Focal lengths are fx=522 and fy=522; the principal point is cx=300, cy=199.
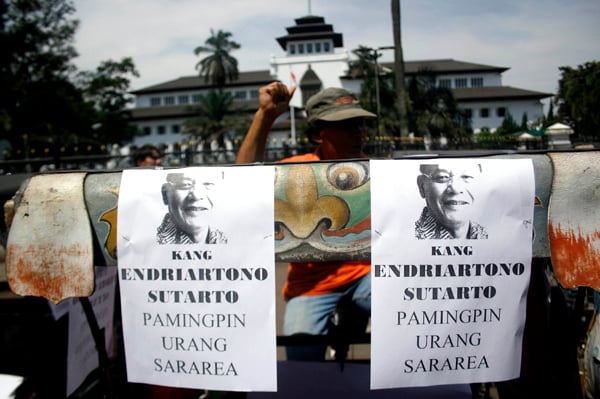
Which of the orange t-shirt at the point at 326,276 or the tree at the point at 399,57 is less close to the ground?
the tree at the point at 399,57

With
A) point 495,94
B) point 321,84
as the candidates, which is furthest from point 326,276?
point 495,94

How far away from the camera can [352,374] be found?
2.45 meters

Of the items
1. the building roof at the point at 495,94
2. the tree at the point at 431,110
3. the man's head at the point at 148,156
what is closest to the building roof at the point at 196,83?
the building roof at the point at 495,94

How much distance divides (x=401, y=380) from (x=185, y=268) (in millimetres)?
678

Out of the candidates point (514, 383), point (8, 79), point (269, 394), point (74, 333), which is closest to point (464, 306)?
point (514, 383)

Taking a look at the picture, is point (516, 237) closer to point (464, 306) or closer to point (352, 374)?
point (464, 306)

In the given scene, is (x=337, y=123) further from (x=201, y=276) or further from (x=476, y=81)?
(x=476, y=81)

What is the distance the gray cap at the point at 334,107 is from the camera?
2.69 metres

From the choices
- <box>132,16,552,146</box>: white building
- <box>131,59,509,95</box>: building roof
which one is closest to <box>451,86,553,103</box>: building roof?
<box>132,16,552,146</box>: white building

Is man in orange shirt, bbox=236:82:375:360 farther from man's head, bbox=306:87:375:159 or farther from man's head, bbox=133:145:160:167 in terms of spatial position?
man's head, bbox=133:145:160:167

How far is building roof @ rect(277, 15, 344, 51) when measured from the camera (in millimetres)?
73938

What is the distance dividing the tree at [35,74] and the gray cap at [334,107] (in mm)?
35140

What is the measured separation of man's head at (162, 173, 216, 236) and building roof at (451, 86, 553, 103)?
228 feet

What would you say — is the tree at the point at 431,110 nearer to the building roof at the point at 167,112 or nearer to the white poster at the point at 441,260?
the building roof at the point at 167,112
